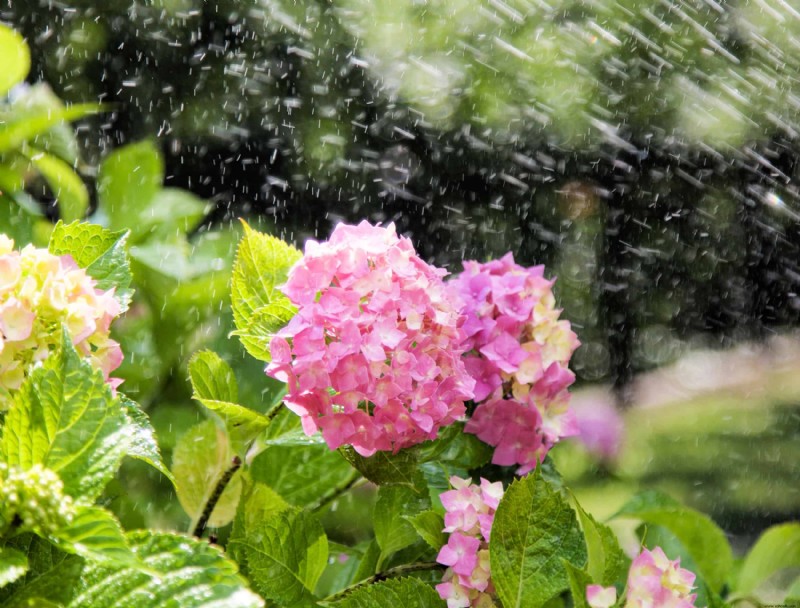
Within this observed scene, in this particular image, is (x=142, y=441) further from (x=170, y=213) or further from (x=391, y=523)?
(x=170, y=213)

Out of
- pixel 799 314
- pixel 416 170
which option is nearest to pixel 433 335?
pixel 416 170

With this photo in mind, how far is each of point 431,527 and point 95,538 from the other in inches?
4.3

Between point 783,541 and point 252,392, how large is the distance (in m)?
0.23

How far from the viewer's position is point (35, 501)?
16 centimetres

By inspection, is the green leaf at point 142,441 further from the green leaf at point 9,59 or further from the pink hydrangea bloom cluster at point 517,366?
the green leaf at point 9,59

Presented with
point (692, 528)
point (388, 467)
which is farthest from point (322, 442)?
point (692, 528)

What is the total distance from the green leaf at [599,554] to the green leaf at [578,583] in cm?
1

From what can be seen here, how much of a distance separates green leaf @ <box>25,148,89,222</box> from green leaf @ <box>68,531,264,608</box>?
0.86 feet

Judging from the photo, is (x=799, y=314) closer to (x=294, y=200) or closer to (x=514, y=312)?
(x=294, y=200)

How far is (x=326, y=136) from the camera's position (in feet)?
3.66

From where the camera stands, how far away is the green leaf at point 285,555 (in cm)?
24

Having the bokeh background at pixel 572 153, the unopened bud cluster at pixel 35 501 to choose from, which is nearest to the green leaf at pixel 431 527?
the unopened bud cluster at pixel 35 501

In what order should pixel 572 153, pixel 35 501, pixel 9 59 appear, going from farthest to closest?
pixel 572 153, pixel 9 59, pixel 35 501

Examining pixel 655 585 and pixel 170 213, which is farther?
pixel 170 213
